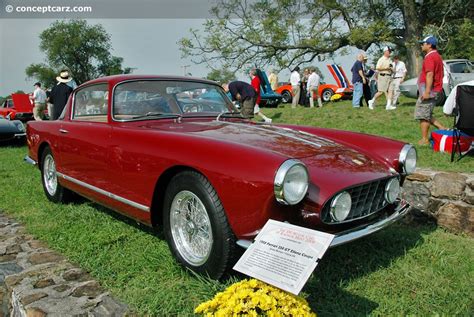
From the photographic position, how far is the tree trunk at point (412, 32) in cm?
1528

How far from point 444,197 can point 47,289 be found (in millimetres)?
3478

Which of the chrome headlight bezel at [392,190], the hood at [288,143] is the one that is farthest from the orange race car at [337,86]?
the chrome headlight bezel at [392,190]

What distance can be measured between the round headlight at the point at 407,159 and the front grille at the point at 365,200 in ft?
1.49

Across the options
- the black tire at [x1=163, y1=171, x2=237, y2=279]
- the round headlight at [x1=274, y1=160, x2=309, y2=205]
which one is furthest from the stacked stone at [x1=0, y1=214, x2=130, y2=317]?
the round headlight at [x1=274, y1=160, x2=309, y2=205]

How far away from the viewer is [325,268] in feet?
9.15

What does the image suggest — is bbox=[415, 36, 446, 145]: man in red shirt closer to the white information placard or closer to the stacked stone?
the white information placard

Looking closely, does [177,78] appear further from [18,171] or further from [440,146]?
[18,171]

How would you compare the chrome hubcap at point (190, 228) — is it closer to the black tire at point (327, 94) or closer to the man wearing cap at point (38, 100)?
the man wearing cap at point (38, 100)

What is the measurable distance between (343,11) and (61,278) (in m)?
17.3

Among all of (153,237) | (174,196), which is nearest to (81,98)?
(153,237)

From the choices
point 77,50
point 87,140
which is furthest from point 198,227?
point 77,50

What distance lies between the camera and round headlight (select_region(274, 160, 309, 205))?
2211 mm

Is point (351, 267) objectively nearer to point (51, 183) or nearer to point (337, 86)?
point (51, 183)

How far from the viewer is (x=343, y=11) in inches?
688
